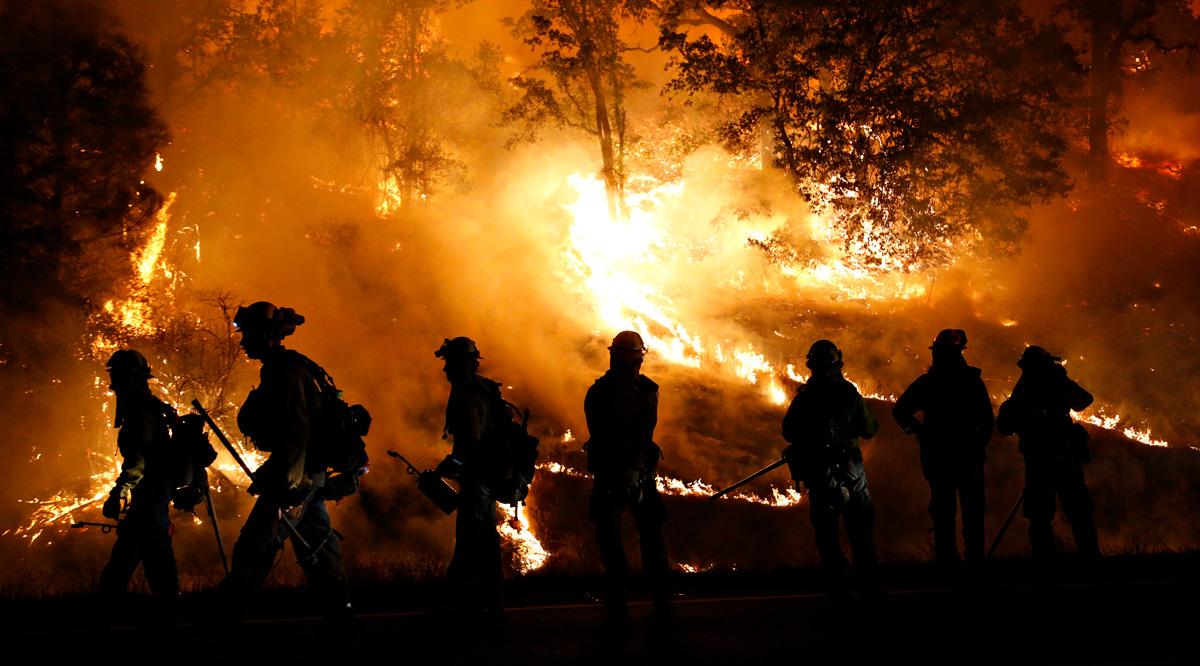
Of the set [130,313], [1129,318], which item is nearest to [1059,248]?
[1129,318]

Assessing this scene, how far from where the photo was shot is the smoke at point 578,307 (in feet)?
57.2

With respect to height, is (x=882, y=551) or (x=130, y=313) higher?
(x=130, y=313)

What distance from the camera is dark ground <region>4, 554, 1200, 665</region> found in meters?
5.35

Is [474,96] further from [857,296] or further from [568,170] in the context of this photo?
[857,296]

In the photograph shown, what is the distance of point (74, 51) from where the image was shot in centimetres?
1906

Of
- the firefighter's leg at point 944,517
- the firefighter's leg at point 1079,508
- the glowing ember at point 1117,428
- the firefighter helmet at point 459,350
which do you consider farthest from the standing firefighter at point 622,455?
the glowing ember at point 1117,428

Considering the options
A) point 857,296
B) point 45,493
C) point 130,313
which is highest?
point 857,296

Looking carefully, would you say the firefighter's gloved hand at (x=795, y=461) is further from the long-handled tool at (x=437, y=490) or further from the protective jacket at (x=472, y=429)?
the long-handled tool at (x=437, y=490)

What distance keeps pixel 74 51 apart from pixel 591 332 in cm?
1349

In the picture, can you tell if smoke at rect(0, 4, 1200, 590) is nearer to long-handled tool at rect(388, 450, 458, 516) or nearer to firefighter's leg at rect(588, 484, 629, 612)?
firefighter's leg at rect(588, 484, 629, 612)

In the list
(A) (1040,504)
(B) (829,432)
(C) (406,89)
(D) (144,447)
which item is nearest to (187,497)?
(D) (144,447)

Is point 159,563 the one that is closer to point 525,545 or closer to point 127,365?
point 127,365

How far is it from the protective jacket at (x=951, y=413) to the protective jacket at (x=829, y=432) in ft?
2.37

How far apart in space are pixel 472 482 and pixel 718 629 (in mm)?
2040
